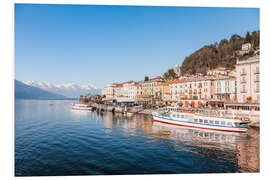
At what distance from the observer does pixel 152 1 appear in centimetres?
816

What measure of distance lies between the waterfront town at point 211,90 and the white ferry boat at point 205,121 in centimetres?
335

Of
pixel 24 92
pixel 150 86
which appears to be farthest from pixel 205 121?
pixel 24 92

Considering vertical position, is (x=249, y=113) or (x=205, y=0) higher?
(x=205, y=0)

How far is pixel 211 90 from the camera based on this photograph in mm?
31844

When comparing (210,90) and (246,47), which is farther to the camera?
(246,47)

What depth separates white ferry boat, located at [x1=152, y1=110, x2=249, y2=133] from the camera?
55.2ft

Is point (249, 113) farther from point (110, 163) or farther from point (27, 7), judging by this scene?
point (27, 7)

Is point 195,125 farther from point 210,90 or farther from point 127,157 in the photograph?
point 210,90

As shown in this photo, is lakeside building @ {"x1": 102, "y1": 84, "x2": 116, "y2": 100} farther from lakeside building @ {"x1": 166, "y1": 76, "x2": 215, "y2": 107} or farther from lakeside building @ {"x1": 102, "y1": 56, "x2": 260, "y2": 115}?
lakeside building @ {"x1": 166, "y1": 76, "x2": 215, "y2": 107}

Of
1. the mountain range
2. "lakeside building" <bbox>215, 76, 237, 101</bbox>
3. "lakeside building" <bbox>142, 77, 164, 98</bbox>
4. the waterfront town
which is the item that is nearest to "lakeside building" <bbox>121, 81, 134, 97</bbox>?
the waterfront town

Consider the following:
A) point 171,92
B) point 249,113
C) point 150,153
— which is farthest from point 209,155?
point 171,92

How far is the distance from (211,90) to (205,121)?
601 inches

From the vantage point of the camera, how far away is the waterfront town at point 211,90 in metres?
→ 19.0
